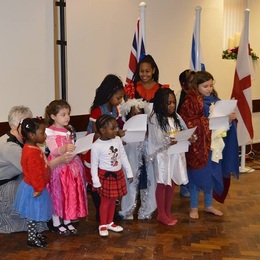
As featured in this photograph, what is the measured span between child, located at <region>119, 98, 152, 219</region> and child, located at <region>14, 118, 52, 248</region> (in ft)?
2.64

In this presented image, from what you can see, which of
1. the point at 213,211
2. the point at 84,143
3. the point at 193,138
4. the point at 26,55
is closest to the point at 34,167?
the point at 84,143

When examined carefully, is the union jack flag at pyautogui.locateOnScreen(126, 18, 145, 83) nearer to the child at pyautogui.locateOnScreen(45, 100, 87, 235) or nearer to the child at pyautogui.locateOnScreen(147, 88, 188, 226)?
the child at pyautogui.locateOnScreen(147, 88, 188, 226)

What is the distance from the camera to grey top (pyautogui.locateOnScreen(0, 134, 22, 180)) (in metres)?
3.32

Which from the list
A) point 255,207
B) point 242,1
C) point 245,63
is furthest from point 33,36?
point 242,1

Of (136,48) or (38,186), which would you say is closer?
(38,186)

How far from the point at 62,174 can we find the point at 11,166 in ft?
1.35

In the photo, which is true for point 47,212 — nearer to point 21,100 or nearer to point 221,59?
point 21,100

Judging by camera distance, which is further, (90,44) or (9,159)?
(90,44)

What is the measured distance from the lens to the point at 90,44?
479cm

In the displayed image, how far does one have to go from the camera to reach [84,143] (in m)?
3.26

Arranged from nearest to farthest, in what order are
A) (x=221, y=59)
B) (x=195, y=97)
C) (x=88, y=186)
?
(x=195, y=97)
(x=88, y=186)
(x=221, y=59)

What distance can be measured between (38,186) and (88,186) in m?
0.96

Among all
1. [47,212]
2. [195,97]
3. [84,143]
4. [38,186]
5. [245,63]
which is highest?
[245,63]

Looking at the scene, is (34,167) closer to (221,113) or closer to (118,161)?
(118,161)
